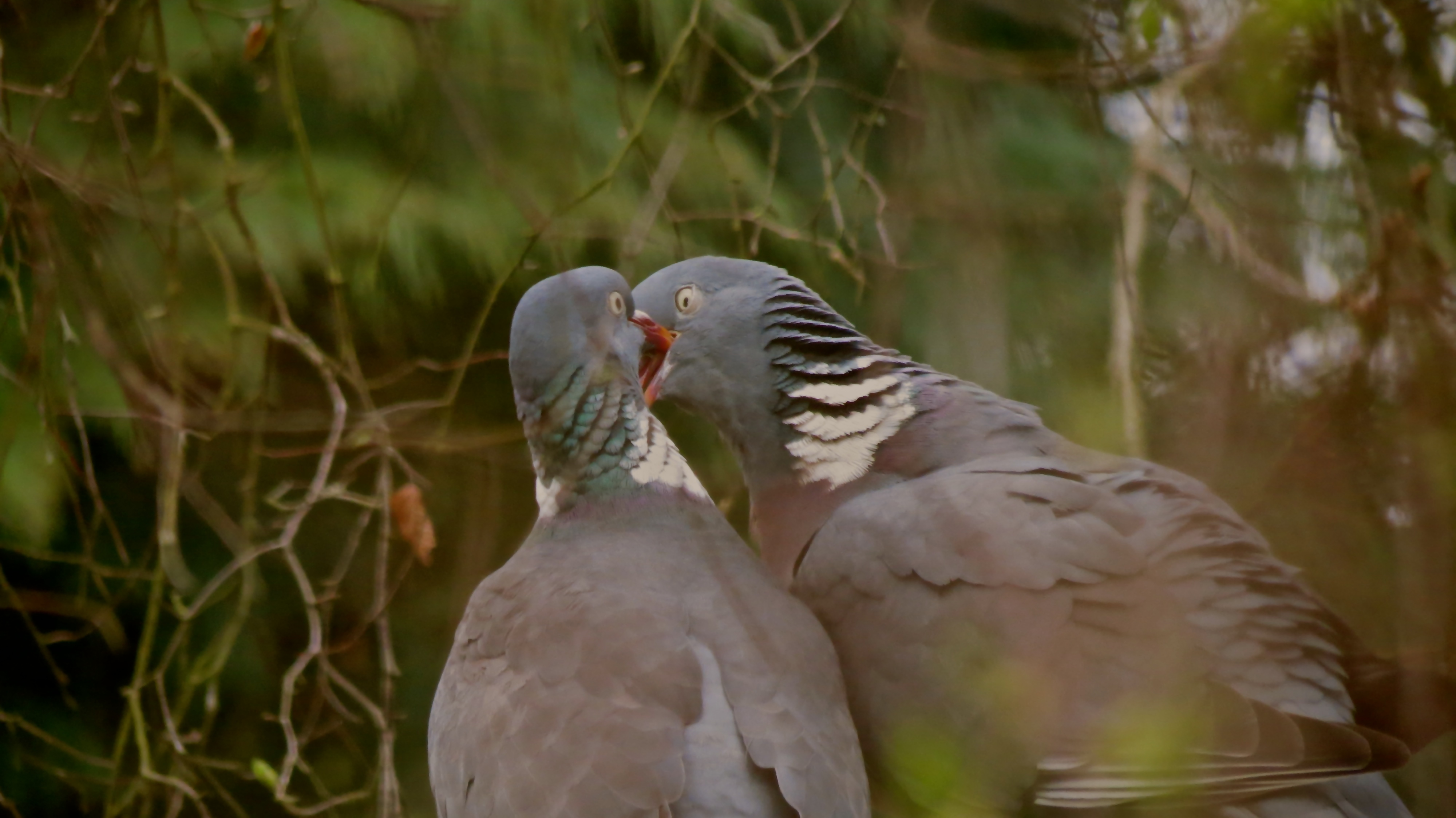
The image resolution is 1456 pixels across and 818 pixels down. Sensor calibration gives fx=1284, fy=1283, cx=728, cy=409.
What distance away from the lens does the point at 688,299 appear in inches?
104

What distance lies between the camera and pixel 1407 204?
1.00 meters

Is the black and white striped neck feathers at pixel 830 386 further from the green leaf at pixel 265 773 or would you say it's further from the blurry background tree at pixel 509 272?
the green leaf at pixel 265 773

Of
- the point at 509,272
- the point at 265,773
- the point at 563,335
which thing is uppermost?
the point at 509,272

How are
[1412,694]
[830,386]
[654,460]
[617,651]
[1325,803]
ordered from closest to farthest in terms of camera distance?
[1412,694] → [1325,803] → [617,651] → [654,460] → [830,386]

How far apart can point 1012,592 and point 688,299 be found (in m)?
1.00

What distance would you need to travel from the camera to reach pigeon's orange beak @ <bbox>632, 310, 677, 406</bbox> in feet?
8.59

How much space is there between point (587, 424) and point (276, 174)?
1.71m

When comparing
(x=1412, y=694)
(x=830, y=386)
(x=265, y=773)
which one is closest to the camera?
(x=1412, y=694)

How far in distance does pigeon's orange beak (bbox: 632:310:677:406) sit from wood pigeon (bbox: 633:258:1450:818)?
3 centimetres

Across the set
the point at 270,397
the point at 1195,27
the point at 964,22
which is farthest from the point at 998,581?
the point at 270,397

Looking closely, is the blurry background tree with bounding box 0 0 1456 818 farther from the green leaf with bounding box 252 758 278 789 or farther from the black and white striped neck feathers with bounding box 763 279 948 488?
the black and white striped neck feathers with bounding box 763 279 948 488

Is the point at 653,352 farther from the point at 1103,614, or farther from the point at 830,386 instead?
the point at 1103,614

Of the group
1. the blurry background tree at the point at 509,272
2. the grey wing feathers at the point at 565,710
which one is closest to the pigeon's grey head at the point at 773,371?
the blurry background tree at the point at 509,272

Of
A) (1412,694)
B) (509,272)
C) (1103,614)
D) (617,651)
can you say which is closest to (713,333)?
(509,272)
